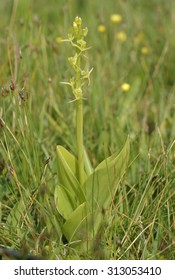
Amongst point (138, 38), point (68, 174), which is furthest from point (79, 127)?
point (138, 38)

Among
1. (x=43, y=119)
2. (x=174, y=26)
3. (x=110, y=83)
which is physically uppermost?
(x=174, y=26)

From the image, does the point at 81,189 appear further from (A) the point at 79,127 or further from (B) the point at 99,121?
(B) the point at 99,121

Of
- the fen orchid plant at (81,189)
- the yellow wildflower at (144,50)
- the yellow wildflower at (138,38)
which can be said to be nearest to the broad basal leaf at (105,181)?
the fen orchid plant at (81,189)

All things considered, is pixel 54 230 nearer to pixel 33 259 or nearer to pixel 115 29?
pixel 33 259

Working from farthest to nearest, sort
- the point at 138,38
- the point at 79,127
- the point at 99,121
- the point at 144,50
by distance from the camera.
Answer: the point at 138,38, the point at 144,50, the point at 99,121, the point at 79,127

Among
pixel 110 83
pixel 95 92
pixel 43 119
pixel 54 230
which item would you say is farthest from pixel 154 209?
pixel 110 83

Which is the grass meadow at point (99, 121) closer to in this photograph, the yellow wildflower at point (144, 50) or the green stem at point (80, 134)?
the yellow wildflower at point (144, 50)

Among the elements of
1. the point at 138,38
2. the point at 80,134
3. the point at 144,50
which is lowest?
the point at 80,134
